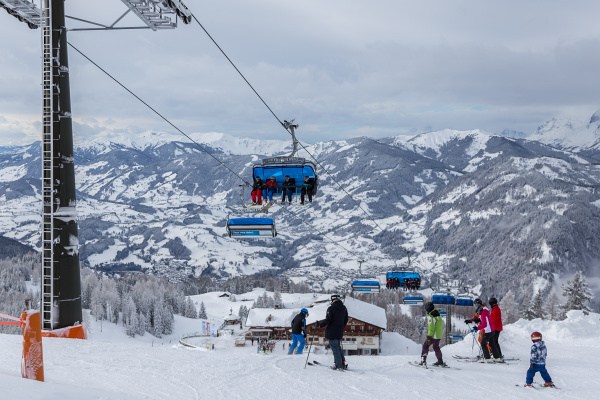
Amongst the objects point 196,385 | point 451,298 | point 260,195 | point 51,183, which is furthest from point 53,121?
point 451,298

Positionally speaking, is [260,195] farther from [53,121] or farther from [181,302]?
[181,302]

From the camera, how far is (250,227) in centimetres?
2186

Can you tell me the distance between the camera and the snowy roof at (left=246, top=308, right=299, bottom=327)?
60.5 metres

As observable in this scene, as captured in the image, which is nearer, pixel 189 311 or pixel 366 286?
pixel 366 286

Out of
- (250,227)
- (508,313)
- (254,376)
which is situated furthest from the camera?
(508,313)

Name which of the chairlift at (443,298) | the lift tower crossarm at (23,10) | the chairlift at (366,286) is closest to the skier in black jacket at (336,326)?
the lift tower crossarm at (23,10)

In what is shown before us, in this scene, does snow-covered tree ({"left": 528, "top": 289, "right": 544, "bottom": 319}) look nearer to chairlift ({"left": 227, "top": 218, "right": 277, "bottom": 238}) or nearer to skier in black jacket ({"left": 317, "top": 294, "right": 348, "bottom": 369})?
chairlift ({"left": 227, "top": 218, "right": 277, "bottom": 238})

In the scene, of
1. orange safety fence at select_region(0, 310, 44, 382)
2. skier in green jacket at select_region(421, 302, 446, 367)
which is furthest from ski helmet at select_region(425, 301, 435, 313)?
orange safety fence at select_region(0, 310, 44, 382)

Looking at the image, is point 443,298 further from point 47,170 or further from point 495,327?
point 47,170

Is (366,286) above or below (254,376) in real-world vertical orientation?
below

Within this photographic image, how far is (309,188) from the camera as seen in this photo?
2184cm

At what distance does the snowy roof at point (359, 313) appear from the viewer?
5788cm

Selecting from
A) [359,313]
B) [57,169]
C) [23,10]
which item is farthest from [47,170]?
[359,313]

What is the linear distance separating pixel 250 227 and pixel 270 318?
136 ft
